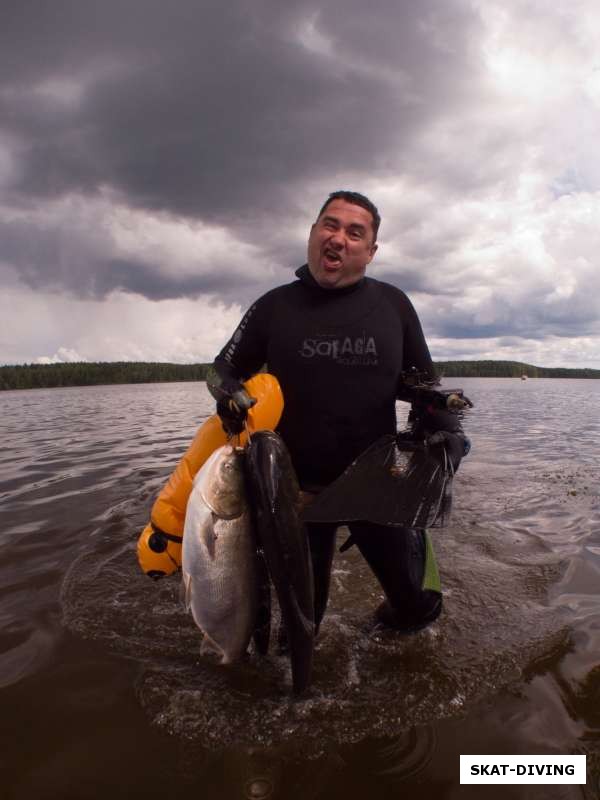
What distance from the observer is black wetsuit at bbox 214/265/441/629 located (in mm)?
3965

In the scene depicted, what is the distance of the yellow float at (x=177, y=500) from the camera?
3.62 meters

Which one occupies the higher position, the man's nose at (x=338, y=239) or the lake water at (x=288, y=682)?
the man's nose at (x=338, y=239)

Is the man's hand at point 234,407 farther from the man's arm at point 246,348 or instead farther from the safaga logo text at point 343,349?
the safaga logo text at point 343,349

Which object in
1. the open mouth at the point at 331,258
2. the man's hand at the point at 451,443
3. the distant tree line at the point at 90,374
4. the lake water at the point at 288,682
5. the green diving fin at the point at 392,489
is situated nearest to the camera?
the lake water at the point at 288,682

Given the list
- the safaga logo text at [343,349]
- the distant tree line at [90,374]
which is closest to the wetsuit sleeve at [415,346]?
the safaga logo text at [343,349]

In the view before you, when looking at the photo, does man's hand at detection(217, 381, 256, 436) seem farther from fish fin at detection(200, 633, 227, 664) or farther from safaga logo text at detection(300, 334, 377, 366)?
fish fin at detection(200, 633, 227, 664)

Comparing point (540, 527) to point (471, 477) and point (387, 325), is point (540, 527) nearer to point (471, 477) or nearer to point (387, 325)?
point (471, 477)

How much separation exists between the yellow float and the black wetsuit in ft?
1.25

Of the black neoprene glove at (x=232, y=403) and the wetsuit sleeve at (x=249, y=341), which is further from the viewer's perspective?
the wetsuit sleeve at (x=249, y=341)

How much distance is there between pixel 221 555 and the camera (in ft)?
10.4

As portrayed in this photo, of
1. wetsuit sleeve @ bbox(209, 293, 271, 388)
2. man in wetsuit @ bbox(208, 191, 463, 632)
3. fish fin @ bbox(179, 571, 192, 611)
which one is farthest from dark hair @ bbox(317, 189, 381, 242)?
fish fin @ bbox(179, 571, 192, 611)

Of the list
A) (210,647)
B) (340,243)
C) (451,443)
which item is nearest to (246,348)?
(340,243)

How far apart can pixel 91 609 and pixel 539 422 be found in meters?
23.0

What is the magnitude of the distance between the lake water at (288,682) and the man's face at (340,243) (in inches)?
133
